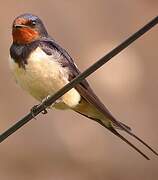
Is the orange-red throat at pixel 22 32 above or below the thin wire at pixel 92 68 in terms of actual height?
above

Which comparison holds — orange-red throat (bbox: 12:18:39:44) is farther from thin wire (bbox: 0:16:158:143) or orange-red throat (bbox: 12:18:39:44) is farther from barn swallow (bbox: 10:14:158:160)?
thin wire (bbox: 0:16:158:143)

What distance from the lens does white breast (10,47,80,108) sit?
494 centimetres

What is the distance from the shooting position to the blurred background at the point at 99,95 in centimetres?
930

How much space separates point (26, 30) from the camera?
5109 millimetres

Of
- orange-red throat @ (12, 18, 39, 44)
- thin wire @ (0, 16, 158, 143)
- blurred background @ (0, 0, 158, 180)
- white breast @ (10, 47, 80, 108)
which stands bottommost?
thin wire @ (0, 16, 158, 143)

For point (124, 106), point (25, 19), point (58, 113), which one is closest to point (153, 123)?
point (124, 106)

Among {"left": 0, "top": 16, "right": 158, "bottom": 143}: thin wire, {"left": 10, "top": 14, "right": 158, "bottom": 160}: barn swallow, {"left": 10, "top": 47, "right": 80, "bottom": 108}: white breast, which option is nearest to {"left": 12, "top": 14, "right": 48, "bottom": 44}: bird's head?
{"left": 10, "top": 14, "right": 158, "bottom": 160}: barn swallow

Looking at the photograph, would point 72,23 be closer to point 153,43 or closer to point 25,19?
point 153,43

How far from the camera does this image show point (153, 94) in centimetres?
1018

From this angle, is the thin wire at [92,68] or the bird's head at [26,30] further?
the bird's head at [26,30]

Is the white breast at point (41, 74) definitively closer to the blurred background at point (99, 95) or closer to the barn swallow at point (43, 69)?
the barn swallow at point (43, 69)

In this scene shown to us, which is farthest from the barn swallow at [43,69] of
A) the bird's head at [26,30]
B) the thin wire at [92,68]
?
the thin wire at [92,68]

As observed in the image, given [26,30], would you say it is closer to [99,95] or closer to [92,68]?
[92,68]

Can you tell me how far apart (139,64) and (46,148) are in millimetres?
1751
